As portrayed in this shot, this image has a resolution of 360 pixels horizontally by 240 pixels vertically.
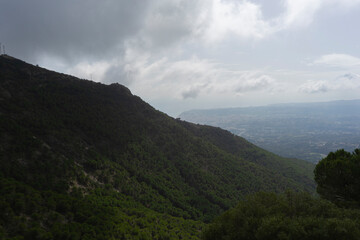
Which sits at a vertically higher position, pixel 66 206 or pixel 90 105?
pixel 90 105

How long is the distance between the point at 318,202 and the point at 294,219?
5.72 meters

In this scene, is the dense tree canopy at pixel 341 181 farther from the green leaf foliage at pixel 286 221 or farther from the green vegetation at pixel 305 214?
the green leaf foliage at pixel 286 221

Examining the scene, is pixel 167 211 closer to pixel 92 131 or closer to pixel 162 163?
pixel 162 163

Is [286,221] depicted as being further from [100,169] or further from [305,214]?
[100,169]

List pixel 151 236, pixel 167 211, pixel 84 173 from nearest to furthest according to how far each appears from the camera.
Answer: pixel 151 236 < pixel 84 173 < pixel 167 211

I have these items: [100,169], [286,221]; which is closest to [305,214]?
[286,221]

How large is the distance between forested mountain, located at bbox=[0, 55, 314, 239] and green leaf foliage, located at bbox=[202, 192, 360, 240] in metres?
17.7

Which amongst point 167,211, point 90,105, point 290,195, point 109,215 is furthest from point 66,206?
point 90,105

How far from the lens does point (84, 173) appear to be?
148 ft

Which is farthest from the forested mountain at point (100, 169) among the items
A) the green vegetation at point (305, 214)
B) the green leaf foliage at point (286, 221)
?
the green vegetation at point (305, 214)

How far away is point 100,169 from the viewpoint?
166ft

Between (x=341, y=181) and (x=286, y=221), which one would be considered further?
(x=341, y=181)

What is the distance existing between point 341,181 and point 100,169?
165 ft

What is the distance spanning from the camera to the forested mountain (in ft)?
91.4
